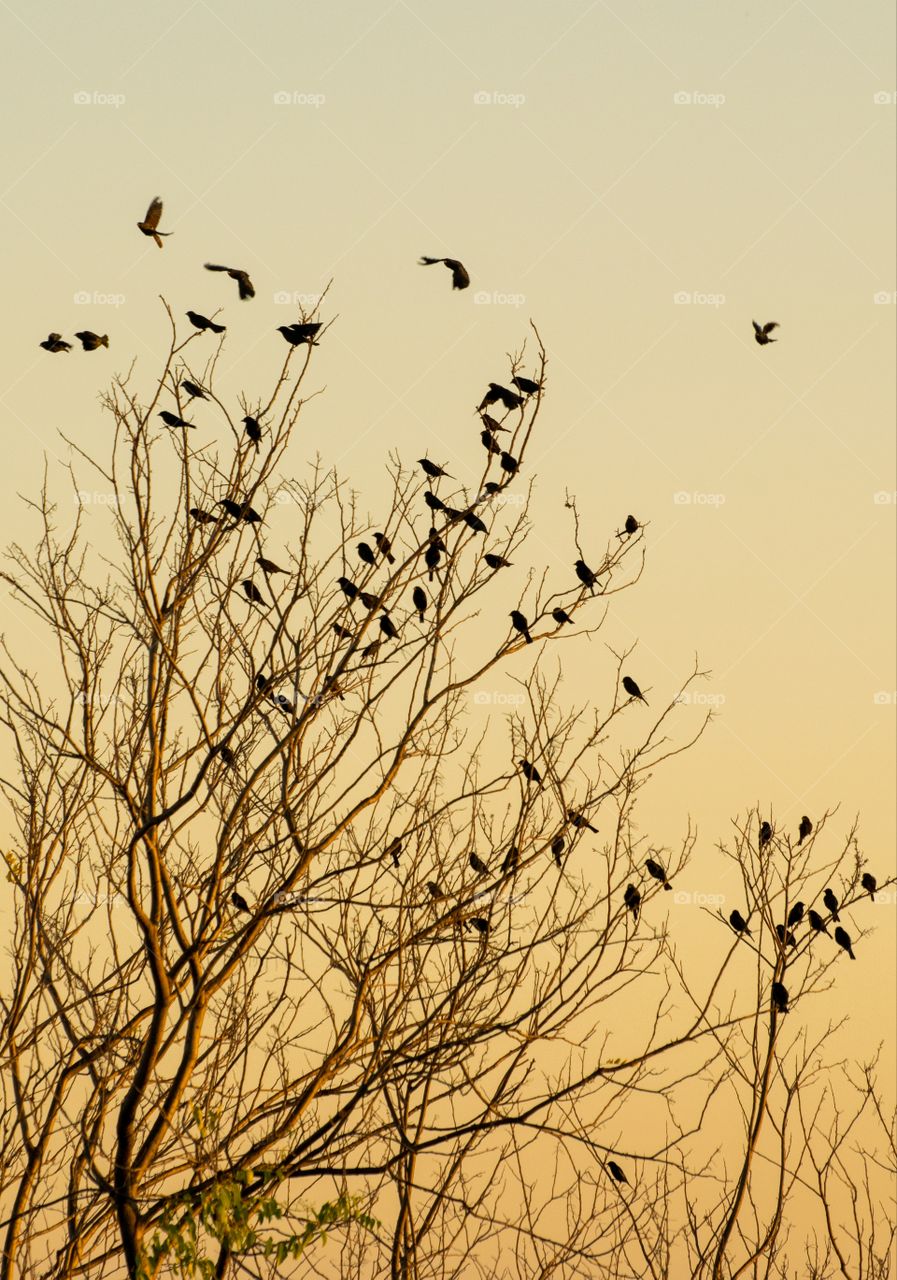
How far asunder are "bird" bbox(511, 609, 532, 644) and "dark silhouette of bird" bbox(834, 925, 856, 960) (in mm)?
2859

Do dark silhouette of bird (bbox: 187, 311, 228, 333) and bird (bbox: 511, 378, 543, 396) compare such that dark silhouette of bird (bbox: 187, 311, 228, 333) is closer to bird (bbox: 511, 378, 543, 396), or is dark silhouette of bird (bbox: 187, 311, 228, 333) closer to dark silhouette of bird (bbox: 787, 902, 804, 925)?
bird (bbox: 511, 378, 543, 396)

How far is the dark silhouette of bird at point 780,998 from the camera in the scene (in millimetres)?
7688

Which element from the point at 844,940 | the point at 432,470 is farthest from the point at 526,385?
the point at 844,940

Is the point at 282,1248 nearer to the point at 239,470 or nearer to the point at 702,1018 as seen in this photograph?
the point at 702,1018

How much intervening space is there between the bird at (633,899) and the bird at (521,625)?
56.6 inches

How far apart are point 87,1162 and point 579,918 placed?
2.49 metres

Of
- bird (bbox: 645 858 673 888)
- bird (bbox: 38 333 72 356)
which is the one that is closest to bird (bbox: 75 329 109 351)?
bird (bbox: 38 333 72 356)

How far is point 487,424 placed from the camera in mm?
6691

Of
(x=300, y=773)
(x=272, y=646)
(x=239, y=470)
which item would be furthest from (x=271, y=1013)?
(x=239, y=470)

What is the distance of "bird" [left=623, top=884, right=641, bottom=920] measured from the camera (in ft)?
23.6

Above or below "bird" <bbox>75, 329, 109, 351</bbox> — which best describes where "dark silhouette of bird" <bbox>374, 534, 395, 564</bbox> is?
below

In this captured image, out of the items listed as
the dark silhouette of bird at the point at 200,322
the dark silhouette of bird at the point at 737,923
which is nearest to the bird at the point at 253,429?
the dark silhouette of bird at the point at 200,322

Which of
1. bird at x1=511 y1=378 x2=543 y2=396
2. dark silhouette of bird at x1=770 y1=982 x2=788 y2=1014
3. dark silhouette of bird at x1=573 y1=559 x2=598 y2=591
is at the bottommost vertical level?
dark silhouette of bird at x1=770 y1=982 x2=788 y2=1014

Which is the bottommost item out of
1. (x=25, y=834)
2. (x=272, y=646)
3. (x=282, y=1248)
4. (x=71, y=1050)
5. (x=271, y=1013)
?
(x=282, y=1248)
